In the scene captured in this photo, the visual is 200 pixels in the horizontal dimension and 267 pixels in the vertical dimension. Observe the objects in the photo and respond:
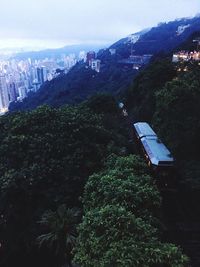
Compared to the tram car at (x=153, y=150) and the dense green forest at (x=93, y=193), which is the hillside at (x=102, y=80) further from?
the dense green forest at (x=93, y=193)

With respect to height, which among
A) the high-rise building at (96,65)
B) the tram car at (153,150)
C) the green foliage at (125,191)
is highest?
the green foliage at (125,191)

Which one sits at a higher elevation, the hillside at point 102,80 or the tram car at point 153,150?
the tram car at point 153,150

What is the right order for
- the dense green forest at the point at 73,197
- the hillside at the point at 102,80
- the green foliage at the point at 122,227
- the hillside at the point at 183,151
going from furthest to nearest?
the hillside at the point at 102,80, the hillside at the point at 183,151, the dense green forest at the point at 73,197, the green foliage at the point at 122,227

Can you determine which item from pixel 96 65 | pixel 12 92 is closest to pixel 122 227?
pixel 96 65

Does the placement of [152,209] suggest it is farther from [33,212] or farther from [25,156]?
[25,156]

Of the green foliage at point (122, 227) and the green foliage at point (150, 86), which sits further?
the green foliage at point (150, 86)

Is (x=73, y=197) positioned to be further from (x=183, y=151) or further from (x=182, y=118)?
(x=182, y=118)

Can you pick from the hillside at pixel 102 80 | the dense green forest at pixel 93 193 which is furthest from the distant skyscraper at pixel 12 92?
the dense green forest at pixel 93 193

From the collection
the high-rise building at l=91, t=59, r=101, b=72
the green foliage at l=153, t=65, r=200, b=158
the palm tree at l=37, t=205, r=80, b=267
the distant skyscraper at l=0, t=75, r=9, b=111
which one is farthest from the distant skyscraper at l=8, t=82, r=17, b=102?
the palm tree at l=37, t=205, r=80, b=267

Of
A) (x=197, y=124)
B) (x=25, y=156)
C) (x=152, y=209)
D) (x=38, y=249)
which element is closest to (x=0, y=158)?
(x=25, y=156)
